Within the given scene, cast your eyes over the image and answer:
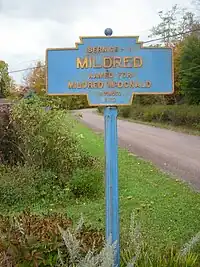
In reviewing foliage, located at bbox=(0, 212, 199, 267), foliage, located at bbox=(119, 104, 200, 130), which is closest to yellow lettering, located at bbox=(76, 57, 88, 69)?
foliage, located at bbox=(0, 212, 199, 267)

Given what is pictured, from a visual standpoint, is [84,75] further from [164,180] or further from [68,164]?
[164,180]

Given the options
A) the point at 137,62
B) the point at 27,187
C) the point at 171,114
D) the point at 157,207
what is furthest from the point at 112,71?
the point at 171,114

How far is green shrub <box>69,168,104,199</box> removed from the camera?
9156 millimetres

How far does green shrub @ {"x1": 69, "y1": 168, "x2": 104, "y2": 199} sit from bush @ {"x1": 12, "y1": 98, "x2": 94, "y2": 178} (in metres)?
0.61

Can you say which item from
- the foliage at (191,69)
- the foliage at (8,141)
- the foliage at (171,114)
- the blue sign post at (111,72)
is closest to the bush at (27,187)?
the foliage at (8,141)

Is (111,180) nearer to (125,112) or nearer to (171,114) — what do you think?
(171,114)

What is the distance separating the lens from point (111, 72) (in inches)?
181

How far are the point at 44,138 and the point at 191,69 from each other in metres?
22.2

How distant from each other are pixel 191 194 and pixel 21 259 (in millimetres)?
5978

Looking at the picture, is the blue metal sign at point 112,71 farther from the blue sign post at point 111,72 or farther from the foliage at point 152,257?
the foliage at point 152,257

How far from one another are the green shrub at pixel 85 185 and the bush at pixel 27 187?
0.24m

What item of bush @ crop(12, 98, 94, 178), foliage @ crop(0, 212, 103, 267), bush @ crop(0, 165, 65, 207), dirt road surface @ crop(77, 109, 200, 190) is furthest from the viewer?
dirt road surface @ crop(77, 109, 200, 190)

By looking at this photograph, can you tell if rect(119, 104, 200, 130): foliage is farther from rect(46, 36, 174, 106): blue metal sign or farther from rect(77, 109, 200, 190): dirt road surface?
rect(46, 36, 174, 106): blue metal sign

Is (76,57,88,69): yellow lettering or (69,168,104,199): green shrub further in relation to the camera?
(69,168,104,199): green shrub
